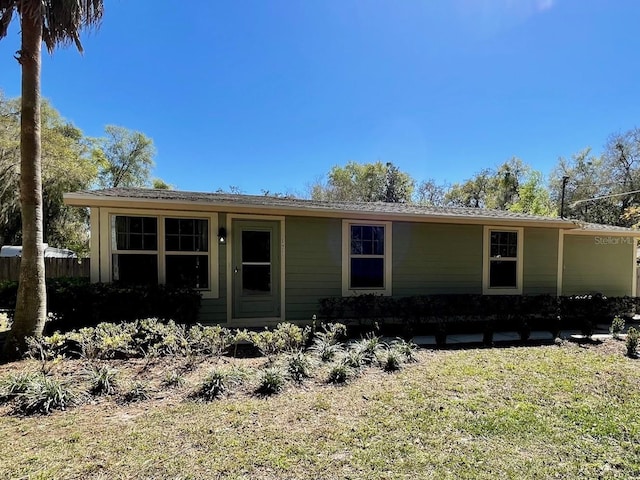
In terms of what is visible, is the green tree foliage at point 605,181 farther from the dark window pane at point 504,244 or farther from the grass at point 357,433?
the grass at point 357,433

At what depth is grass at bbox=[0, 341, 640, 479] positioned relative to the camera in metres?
2.51

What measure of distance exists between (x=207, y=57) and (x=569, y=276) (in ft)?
40.5

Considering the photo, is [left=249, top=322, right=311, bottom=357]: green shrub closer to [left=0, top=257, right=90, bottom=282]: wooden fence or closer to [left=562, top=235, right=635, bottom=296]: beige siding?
[left=562, top=235, right=635, bottom=296]: beige siding

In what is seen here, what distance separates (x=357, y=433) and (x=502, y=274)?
6916mm

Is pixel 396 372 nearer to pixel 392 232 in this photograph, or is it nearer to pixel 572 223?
pixel 392 232

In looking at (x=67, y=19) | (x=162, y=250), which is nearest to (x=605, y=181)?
(x=162, y=250)

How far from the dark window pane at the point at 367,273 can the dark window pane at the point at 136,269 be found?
3.85 meters

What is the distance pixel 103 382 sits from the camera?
3.83 meters

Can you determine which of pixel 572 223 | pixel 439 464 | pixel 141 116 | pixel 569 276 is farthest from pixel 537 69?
pixel 141 116

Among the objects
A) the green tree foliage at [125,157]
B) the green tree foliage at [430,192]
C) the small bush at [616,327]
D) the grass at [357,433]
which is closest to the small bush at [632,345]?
the small bush at [616,327]

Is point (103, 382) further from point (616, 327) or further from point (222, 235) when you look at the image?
point (616, 327)

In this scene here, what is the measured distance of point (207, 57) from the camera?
11.8 metres

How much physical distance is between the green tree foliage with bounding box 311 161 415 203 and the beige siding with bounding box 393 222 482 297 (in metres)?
23.8

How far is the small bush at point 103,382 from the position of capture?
12.5ft
